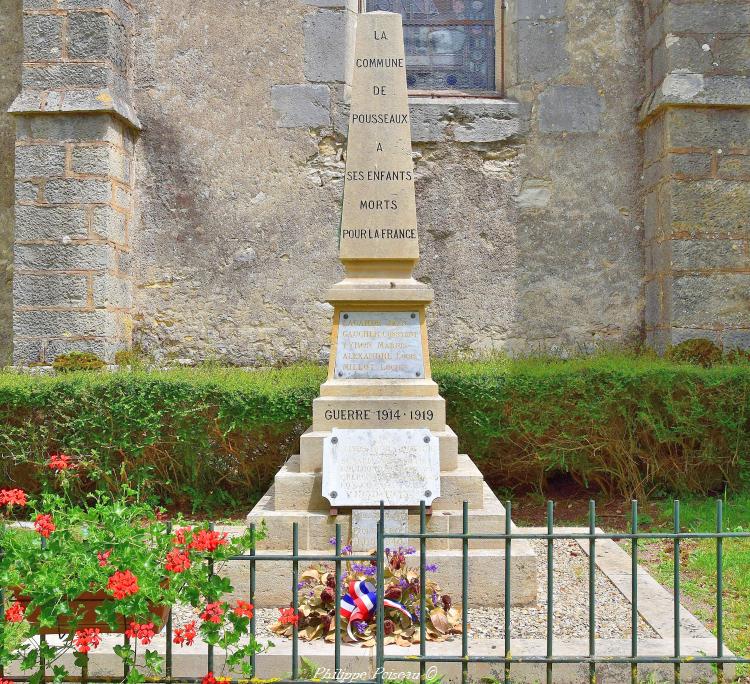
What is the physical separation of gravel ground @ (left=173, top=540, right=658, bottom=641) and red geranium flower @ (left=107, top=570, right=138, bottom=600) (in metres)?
1.19

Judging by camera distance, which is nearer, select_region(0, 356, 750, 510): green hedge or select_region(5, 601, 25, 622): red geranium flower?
select_region(5, 601, 25, 622): red geranium flower

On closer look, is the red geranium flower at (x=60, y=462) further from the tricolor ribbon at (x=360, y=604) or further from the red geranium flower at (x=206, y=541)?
the tricolor ribbon at (x=360, y=604)

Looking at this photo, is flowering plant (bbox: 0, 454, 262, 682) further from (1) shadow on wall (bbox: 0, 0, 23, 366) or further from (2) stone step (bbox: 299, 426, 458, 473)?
(1) shadow on wall (bbox: 0, 0, 23, 366)

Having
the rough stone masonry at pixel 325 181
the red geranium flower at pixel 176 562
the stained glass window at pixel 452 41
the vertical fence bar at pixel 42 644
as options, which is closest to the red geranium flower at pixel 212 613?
the red geranium flower at pixel 176 562

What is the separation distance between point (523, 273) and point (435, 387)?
11.3 feet

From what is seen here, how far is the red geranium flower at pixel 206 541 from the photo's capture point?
8.43 feet

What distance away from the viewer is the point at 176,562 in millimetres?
2510

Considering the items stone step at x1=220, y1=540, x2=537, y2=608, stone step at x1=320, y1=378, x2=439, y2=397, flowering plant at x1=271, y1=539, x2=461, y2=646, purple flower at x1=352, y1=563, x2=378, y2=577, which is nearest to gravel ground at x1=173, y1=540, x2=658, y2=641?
stone step at x1=220, y1=540, x2=537, y2=608

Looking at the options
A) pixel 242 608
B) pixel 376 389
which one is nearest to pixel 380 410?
pixel 376 389

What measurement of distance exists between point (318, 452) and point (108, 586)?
7.05ft

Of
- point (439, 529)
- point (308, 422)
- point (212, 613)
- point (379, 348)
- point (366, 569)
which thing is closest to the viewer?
point (212, 613)

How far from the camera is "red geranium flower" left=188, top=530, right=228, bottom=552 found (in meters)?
2.57

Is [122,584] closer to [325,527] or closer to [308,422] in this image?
[325,527]

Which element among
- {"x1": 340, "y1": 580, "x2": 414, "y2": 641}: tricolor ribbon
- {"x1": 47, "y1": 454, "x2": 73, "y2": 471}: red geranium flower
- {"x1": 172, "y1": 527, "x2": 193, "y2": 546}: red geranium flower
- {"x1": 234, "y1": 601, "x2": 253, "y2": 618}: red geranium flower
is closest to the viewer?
{"x1": 234, "y1": 601, "x2": 253, "y2": 618}: red geranium flower
